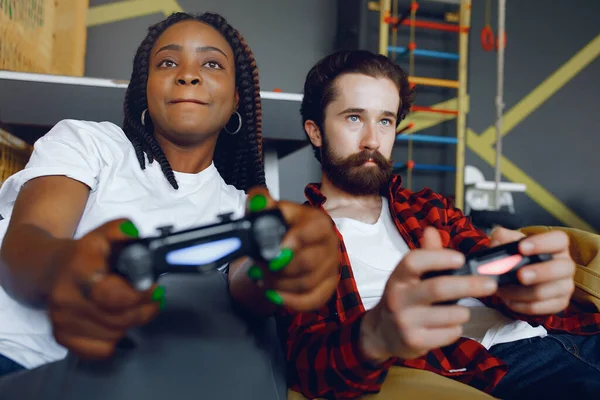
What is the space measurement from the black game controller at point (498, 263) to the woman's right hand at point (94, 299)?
0.83 feet

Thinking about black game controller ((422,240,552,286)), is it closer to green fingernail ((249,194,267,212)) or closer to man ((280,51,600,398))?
man ((280,51,600,398))

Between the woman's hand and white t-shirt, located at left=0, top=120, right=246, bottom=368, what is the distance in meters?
0.19

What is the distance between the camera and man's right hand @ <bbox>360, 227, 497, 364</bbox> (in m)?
0.47

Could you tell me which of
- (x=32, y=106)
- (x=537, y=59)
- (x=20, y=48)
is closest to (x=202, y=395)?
(x=32, y=106)

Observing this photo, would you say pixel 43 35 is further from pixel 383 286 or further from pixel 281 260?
pixel 281 260

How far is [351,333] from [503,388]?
0.36 metres

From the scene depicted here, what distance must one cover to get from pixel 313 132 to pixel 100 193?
Answer: 551mm

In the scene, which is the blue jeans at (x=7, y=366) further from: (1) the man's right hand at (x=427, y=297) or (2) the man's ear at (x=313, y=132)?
(2) the man's ear at (x=313, y=132)

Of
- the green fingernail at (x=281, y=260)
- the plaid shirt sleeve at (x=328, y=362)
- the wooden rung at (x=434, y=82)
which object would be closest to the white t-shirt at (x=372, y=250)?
the plaid shirt sleeve at (x=328, y=362)

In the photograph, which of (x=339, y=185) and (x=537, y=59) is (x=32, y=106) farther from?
(x=537, y=59)

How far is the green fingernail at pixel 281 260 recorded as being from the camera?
43 centimetres

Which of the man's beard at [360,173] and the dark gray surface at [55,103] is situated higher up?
the dark gray surface at [55,103]

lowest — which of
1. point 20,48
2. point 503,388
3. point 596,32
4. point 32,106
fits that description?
point 503,388

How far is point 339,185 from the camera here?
1.10m
